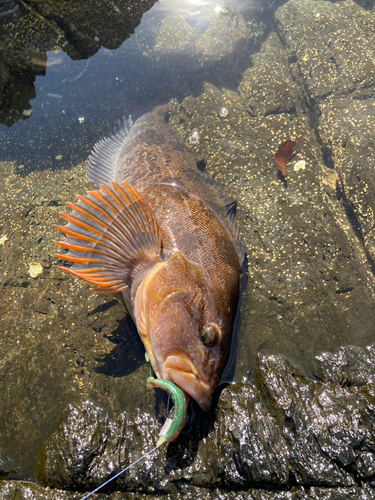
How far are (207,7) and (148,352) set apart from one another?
7.02m

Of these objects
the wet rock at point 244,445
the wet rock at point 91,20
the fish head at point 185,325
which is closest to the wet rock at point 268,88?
the wet rock at point 91,20

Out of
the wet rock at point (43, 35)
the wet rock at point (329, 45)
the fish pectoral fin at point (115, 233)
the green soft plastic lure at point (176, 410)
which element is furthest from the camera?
the wet rock at point (329, 45)

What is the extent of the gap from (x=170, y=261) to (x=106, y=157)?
2.54 meters

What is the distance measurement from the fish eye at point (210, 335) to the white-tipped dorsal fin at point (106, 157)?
8.52 feet

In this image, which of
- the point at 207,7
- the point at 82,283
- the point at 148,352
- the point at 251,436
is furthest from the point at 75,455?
the point at 207,7

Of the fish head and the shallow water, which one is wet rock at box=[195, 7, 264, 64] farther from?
the fish head

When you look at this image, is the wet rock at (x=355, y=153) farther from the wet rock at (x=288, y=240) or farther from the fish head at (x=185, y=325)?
the fish head at (x=185, y=325)

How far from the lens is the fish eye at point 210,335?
2043 mm

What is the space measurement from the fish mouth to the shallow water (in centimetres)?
62

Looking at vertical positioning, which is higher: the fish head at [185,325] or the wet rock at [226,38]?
the wet rock at [226,38]

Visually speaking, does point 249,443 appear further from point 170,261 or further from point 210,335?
point 170,261

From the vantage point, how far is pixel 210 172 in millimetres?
4000

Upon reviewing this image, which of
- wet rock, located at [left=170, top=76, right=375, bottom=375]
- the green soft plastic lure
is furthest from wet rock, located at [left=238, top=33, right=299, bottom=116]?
the green soft plastic lure

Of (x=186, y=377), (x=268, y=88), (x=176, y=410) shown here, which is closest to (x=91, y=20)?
(x=268, y=88)
